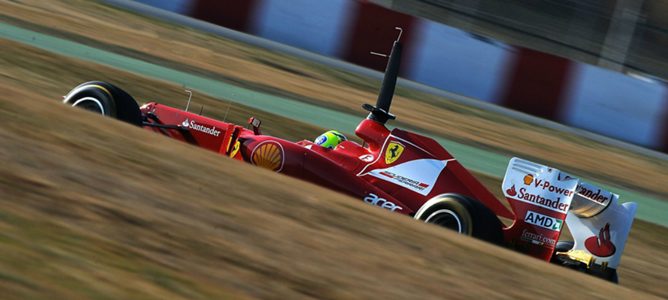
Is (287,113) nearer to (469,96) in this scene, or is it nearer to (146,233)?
(469,96)

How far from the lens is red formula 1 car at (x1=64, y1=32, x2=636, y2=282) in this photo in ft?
25.1

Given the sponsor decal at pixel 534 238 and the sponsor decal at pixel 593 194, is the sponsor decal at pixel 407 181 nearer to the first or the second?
the sponsor decal at pixel 534 238

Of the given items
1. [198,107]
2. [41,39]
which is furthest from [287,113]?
[41,39]

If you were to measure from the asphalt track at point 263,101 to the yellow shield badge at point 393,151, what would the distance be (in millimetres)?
4341

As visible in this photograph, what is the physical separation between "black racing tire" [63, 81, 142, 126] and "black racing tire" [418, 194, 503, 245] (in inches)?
96.8

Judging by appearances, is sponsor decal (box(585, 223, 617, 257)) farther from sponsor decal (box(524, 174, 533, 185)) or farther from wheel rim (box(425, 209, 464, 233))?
wheel rim (box(425, 209, 464, 233))

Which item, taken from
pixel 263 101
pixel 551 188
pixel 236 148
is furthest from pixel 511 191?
pixel 263 101

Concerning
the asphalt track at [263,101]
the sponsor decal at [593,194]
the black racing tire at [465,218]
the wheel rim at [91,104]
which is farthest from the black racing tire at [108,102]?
the asphalt track at [263,101]

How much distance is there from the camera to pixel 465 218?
722cm

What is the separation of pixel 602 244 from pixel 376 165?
1.76 m

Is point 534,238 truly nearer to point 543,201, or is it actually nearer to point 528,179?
point 543,201

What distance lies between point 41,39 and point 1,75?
3.20 metres

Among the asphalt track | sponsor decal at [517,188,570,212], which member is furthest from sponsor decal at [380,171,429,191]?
the asphalt track

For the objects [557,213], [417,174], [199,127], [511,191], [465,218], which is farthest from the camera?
[199,127]
